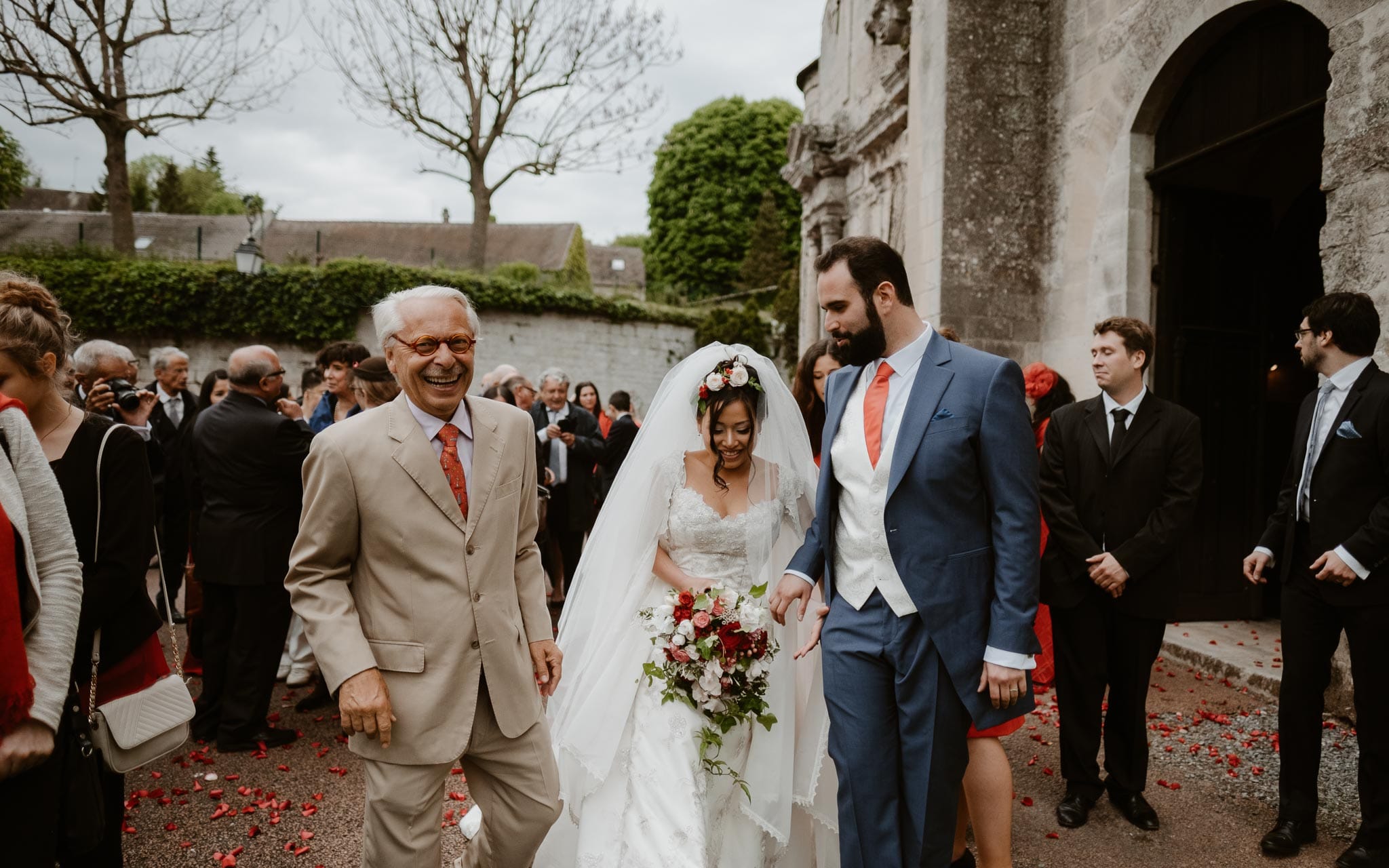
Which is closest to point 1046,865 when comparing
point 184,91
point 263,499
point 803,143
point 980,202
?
point 263,499

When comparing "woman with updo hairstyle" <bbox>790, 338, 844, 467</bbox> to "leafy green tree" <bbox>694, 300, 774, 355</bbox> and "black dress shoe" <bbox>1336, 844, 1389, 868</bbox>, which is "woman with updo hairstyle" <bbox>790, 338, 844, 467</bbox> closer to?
"black dress shoe" <bbox>1336, 844, 1389, 868</bbox>

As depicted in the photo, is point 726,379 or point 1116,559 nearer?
point 726,379

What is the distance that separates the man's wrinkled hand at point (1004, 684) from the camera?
2.52 meters

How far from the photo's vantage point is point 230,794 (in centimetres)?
411

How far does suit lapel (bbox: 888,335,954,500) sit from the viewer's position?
2.65 metres

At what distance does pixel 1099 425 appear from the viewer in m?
4.16

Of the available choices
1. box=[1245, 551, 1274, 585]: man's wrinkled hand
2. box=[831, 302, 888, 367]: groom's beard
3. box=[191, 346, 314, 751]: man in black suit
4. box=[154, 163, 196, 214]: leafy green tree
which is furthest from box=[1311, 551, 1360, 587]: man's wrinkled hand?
box=[154, 163, 196, 214]: leafy green tree

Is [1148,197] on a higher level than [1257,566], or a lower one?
higher

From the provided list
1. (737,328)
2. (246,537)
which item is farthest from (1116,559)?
(737,328)

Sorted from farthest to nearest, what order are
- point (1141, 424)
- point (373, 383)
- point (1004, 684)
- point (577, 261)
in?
point (577, 261)
point (373, 383)
point (1141, 424)
point (1004, 684)

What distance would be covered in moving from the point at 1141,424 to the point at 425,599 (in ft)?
11.2

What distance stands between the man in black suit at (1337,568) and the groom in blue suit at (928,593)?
1.82 meters

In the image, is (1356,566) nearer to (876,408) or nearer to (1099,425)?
(1099,425)

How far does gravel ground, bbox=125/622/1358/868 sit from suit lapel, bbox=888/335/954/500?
6.55ft
